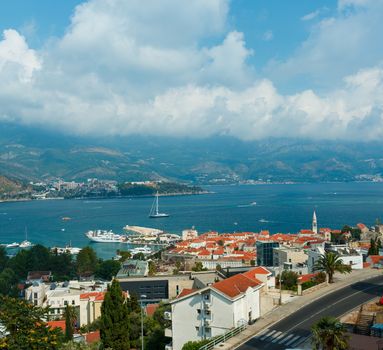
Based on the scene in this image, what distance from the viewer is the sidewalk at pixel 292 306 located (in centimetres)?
1402

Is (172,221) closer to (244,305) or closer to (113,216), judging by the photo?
(113,216)

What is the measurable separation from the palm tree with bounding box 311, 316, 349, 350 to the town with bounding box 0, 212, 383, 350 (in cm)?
150

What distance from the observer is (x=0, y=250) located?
51031mm

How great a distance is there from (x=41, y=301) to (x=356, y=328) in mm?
26714

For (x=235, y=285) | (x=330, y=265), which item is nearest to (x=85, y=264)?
(x=330, y=265)

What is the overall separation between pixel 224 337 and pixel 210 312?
1322mm

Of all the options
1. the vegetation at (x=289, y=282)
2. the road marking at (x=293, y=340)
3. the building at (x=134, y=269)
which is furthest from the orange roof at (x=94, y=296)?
the road marking at (x=293, y=340)

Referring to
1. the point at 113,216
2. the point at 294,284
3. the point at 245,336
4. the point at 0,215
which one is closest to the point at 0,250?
the point at 294,284

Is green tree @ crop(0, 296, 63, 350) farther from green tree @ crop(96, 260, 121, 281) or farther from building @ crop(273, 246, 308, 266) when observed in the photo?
green tree @ crop(96, 260, 121, 281)

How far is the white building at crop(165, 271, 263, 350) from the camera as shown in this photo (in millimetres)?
15023

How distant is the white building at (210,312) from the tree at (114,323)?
123 inches

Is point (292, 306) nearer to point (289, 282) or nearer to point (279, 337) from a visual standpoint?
point (279, 337)

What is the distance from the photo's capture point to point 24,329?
1277 cm

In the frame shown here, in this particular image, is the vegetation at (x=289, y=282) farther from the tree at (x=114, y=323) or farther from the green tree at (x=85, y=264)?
the green tree at (x=85, y=264)
